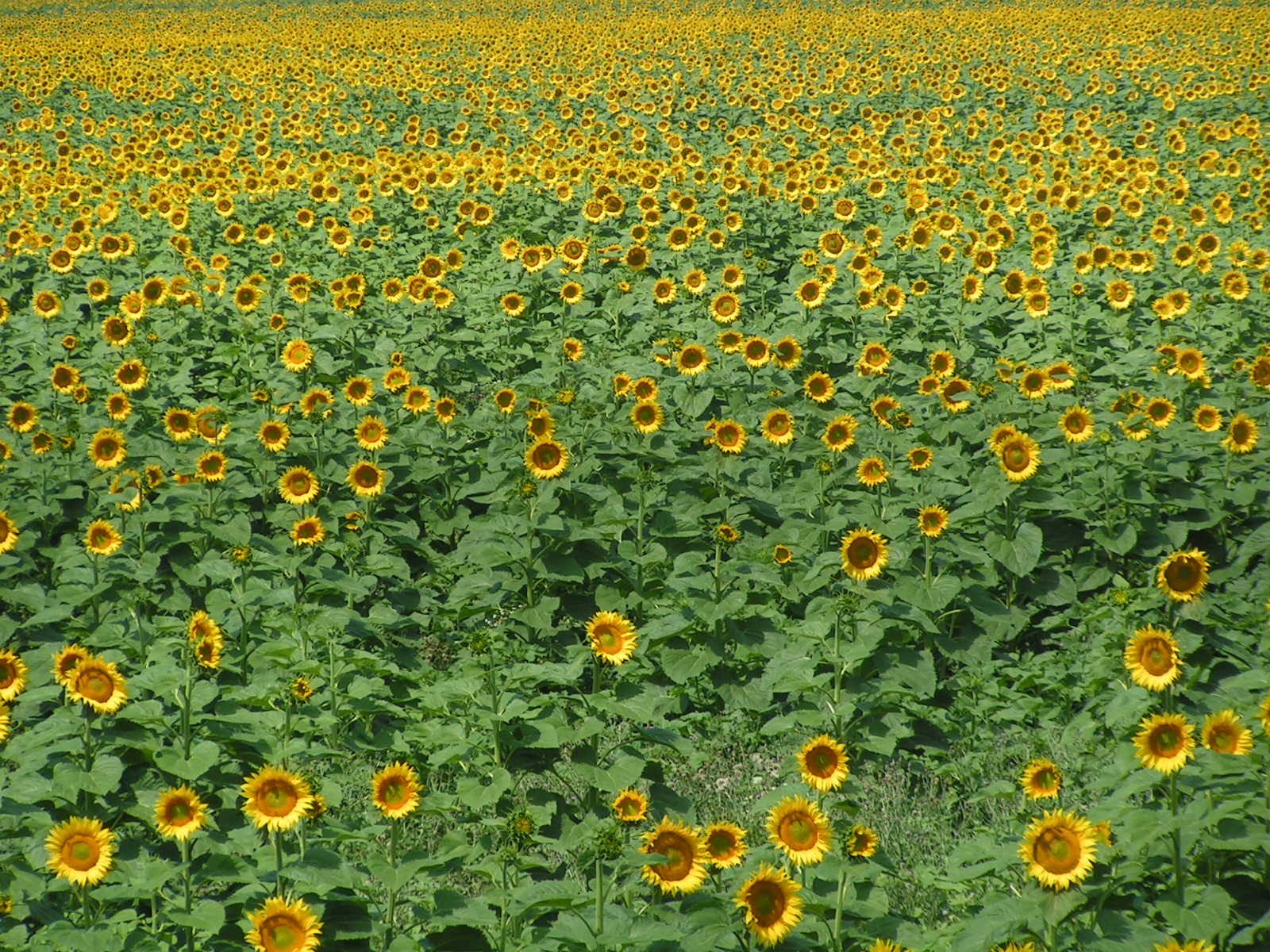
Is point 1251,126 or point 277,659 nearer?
point 277,659

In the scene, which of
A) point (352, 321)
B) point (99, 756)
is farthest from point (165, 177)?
point (99, 756)

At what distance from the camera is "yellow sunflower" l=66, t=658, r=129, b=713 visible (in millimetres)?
3828

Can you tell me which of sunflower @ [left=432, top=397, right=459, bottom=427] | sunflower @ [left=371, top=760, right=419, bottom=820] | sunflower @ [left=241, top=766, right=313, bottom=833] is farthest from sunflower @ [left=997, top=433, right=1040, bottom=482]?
sunflower @ [left=241, top=766, right=313, bottom=833]

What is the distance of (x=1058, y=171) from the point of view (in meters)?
11.9

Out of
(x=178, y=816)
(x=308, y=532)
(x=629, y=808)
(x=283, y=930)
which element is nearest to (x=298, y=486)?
(x=308, y=532)

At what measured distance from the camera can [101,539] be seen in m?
5.36

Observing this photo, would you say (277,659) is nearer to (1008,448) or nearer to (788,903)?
(788,903)

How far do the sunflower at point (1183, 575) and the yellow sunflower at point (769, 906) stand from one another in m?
1.93

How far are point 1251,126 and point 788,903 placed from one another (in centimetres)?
1497

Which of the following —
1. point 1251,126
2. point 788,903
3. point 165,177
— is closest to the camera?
point 788,903

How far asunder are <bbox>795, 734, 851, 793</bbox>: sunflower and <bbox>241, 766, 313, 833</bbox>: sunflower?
1.62 m

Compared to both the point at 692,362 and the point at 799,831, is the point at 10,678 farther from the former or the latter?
the point at 692,362

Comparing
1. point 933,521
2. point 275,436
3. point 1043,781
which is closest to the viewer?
point 1043,781

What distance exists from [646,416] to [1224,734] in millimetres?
3898
